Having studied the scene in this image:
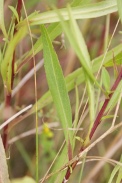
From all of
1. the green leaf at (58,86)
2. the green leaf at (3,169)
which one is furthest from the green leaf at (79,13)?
the green leaf at (3,169)

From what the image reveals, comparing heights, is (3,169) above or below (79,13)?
below

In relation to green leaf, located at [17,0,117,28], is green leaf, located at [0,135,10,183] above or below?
below

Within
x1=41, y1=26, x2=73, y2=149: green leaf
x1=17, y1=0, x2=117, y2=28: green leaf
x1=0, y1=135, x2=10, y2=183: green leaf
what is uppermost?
x1=17, y1=0, x2=117, y2=28: green leaf

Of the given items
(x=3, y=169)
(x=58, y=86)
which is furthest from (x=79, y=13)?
(x=3, y=169)

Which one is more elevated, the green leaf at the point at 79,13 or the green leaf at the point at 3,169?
the green leaf at the point at 79,13

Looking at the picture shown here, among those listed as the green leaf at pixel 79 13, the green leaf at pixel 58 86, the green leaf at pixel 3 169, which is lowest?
the green leaf at pixel 3 169

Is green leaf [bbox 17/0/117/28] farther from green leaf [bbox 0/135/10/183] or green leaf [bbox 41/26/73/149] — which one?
green leaf [bbox 0/135/10/183]

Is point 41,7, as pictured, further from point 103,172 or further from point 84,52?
point 84,52

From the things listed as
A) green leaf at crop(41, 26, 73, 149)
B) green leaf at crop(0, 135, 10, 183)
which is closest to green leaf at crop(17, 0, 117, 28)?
green leaf at crop(41, 26, 73, 149)

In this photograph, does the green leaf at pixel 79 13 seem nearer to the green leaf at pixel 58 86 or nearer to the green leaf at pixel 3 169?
the green leaf at pixel 58 86

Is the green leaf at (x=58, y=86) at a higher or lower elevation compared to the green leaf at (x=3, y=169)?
higher

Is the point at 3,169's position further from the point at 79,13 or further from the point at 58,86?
the point at 79,13
